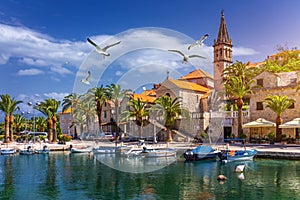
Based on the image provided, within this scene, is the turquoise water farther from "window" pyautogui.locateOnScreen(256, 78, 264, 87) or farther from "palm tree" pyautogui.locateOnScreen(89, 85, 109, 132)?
"palm tree" pyautogui.locateOnScreen(89, 85, 109, 132)

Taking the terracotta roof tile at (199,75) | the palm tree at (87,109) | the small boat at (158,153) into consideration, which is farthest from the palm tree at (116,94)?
the small boat at (158,153)

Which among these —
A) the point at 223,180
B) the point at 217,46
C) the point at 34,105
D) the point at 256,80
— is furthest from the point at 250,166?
the point at 217,46

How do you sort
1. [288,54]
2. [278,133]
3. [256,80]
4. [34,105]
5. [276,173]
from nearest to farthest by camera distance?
[276,173]
[278,133]
[256,80]
[34,105]
[288,54]

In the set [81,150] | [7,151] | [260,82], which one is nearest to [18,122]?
[7,151]

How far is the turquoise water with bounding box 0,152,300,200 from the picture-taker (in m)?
19.1

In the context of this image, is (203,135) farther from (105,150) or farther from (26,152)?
(26,152)

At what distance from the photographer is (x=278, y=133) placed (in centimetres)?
3859

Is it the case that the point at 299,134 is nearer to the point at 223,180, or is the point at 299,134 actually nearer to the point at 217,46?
the point at 223,180

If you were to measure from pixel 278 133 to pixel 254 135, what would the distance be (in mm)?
4467

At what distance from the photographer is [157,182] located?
886 inches

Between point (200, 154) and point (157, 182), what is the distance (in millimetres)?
10966

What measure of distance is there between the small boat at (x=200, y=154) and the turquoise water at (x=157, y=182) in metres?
1.16

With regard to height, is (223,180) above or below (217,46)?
below

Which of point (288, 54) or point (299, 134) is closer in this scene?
point (299, 134)
